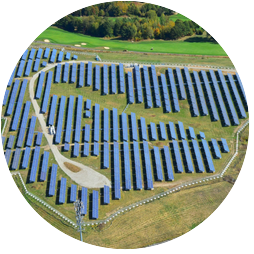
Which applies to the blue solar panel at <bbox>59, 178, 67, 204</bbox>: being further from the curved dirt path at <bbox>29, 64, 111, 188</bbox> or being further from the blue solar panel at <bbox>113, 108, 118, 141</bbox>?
the blue solar panel at <bbox>113, 108, 118, 141</bbox>

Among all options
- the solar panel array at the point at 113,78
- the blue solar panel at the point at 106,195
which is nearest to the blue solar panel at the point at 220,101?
the solar panel array at the point at 113,78

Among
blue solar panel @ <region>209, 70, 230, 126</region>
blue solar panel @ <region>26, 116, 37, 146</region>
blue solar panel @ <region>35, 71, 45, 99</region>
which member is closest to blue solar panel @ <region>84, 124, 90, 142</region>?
blue solar panel @ <region>26, 116, 37, 146</region>

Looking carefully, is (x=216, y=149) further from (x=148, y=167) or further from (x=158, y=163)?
(x=148, y=167)

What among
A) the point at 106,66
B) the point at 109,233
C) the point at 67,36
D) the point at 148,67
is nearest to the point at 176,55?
the point at 148,67

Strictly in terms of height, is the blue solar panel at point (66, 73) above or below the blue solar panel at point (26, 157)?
above

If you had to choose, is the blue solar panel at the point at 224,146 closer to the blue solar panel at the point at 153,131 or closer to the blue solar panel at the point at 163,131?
Result: the blue solar panel at the point at 163,131

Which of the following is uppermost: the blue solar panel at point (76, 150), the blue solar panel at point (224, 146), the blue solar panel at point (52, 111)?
the blue solar panel at point (52, 111)
